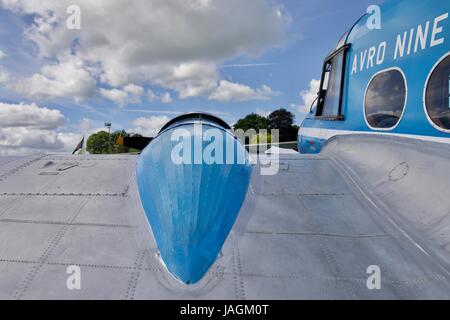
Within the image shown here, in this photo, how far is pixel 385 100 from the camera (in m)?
4.15

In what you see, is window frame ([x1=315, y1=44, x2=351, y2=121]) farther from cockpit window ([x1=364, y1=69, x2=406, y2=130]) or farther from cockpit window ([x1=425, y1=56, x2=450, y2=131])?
cockpit window ([x1=425, y1=56, x2=450, y2=131])

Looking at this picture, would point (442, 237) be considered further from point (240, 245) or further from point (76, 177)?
point (76, 177)

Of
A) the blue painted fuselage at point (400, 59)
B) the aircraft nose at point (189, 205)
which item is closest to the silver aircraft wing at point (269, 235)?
the aircraft nose at point (189, 205)

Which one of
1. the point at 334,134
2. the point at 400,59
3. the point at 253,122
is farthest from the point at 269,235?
the point at 253,122

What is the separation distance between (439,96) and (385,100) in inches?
39.9

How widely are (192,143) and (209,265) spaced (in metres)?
1.21

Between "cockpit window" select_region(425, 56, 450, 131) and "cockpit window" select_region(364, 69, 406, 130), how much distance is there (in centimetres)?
44

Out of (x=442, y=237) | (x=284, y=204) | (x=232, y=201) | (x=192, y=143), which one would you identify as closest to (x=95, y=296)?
(x=232, y=201)

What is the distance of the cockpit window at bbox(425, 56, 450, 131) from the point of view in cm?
304

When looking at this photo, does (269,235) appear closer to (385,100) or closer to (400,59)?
(385,100)

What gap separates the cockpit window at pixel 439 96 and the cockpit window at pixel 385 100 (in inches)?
17.3

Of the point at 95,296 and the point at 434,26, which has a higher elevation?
the point at 434,26

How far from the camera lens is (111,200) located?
2.82 meters

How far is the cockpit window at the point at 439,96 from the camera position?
3.04 metres
